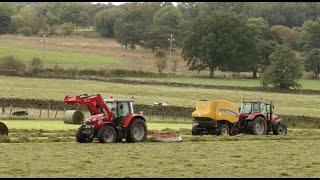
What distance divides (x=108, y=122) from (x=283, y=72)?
6771 cm

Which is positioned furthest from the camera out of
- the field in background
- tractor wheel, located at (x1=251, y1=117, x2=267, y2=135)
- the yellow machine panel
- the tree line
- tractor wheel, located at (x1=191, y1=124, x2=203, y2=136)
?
the tree line

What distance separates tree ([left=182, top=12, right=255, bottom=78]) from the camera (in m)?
115

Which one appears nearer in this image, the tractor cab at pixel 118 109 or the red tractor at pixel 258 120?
the tractor cab at pixel 118 109

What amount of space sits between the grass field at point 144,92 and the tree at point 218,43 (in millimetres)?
31677

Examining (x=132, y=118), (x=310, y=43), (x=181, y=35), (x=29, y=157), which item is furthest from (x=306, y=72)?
(x=29, y=157)

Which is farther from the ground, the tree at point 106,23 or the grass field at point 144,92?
the tree at point 106,23

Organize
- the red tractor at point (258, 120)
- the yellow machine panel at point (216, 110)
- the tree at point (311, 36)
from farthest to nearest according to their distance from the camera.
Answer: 1. the tree at point (311, 36)
2. the red tractor at point (258, 120)
3. the yellow machine panel at point (216, 110)

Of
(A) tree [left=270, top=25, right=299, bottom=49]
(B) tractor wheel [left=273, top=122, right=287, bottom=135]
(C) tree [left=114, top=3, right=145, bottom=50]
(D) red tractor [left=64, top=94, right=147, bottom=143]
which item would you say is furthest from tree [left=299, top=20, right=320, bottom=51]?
(D) red tractor [left=64, top=94, right=147, bottom=143]

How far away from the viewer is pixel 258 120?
35000 mm

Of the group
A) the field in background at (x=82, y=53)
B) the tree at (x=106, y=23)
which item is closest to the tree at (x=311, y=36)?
the field in background at (x=82, y=53)

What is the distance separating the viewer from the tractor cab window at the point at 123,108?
2880 centimetres

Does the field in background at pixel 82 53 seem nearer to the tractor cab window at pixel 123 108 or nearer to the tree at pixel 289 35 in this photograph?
the tree at pixel 289 35

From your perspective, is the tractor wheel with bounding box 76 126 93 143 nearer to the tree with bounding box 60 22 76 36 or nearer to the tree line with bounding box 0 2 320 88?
the tree line with bounding box 0 2 320 88

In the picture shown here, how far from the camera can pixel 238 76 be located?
113 meters
